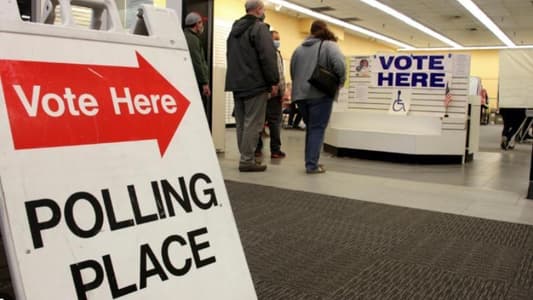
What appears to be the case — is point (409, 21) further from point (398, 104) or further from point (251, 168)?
point (251, 168)

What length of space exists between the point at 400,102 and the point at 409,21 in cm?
899

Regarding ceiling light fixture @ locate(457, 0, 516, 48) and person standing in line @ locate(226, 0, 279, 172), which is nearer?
person standing in line @ locate(226, 0, 279, 172)

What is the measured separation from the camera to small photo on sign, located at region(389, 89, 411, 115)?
224 inches

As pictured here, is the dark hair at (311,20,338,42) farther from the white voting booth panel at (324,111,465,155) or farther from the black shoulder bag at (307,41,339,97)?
the white voting booth panel at (324,111,465,155)

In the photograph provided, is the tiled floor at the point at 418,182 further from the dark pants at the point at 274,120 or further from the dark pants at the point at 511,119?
the dark pants at the point at 511,119

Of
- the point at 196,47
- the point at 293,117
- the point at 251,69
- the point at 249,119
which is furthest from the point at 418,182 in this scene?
the point at 293,117

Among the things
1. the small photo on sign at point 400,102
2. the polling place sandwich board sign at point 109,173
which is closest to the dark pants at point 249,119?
the small photo on sign at point 400,102

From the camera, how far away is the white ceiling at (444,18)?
11367 millimetres

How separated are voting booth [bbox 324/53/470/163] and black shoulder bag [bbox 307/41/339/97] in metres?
1.74

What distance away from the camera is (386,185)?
3.93 meters

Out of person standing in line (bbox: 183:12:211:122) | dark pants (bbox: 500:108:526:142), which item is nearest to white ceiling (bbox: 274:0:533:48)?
dark pants (bbox: 500:108:526:142)

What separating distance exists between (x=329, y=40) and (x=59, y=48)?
334 centimetres

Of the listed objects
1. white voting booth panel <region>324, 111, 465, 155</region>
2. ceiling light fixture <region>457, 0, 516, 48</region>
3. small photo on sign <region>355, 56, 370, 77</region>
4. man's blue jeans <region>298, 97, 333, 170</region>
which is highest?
ceiling light fixture <region>457, 0, 516, 48</region>

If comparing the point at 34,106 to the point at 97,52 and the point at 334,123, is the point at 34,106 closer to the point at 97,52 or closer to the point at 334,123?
the point at 97,52
